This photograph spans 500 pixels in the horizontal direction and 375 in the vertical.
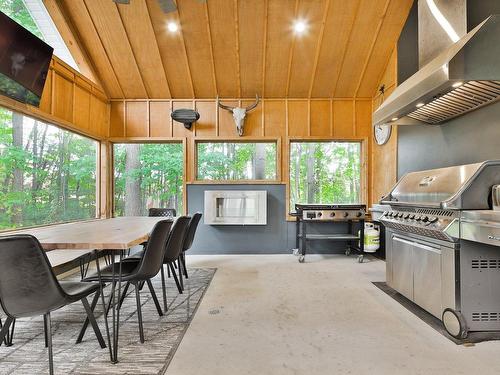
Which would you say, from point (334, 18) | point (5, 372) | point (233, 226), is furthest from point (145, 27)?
point (5, 372)

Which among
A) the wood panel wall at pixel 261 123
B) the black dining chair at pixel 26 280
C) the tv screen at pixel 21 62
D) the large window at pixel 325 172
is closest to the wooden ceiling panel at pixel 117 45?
the wood panel wall at pixel 261 123

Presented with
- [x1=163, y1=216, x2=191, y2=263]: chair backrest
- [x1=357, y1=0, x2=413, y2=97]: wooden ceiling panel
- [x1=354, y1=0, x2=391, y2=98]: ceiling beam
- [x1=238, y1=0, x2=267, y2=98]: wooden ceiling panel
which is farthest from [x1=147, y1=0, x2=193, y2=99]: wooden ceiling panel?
[x1=163, y1=216, x2=191, y2=263]: chair backrest

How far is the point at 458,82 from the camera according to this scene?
2.25m

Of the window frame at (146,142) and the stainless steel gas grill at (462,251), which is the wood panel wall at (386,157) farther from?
the window frame at (146,142)

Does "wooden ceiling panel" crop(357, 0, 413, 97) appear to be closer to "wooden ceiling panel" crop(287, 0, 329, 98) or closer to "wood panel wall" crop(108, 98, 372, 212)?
"wood panel wall" crop(108, 98, 372, 212)

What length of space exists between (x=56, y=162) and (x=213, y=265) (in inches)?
111

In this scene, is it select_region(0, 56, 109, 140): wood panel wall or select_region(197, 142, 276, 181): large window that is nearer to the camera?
select_region(0, 56, 109, 140): wood panel wall

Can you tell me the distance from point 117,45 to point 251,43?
220cm

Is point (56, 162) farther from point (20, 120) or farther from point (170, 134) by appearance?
point (170, 134)

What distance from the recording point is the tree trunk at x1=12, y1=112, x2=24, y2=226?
11.1 feet

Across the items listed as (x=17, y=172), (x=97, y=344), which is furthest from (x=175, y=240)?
(x=17, y=172)

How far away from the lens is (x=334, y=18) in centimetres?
427

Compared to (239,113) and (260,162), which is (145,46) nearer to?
(239,113)

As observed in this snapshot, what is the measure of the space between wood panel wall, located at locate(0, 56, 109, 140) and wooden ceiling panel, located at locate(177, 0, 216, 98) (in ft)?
5.86
